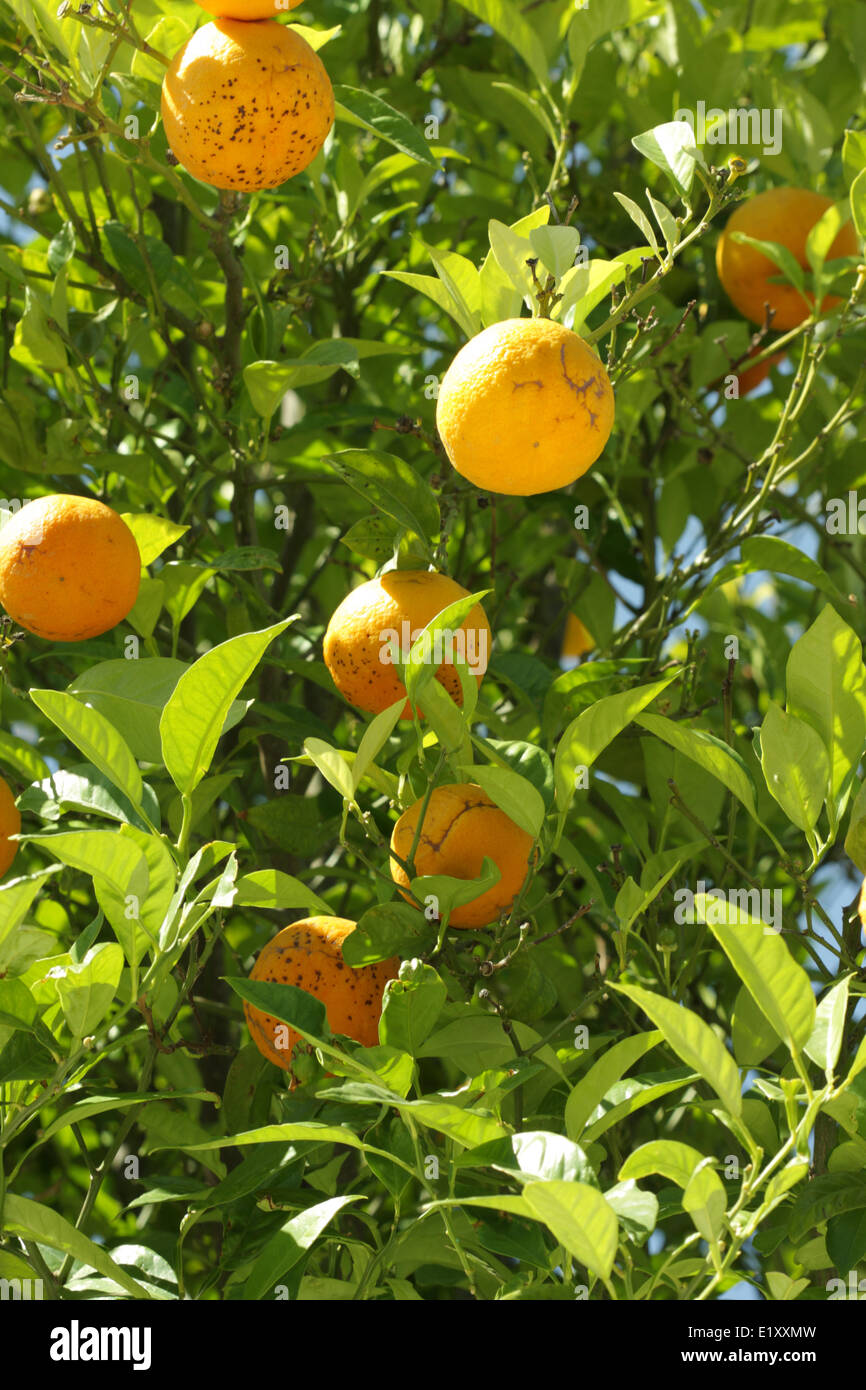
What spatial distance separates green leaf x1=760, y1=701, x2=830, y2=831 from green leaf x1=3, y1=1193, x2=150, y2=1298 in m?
0.66

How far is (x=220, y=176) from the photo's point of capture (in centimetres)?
127

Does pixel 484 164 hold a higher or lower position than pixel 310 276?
higher

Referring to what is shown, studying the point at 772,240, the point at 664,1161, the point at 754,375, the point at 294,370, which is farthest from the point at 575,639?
the point at 664,1161

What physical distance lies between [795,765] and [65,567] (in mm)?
678

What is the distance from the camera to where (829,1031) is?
944 mm

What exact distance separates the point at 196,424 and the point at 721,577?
75 centimetres

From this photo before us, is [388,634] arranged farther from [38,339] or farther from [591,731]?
[38,339]

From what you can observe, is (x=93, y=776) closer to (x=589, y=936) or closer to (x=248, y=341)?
(x=248, y=341)

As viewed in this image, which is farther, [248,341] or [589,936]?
[589,936]

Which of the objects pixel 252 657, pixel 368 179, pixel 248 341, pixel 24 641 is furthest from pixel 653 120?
pixel 252 657

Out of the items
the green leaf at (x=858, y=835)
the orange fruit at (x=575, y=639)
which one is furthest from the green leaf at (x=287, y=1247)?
the orange fruit at (x=575, y=639)

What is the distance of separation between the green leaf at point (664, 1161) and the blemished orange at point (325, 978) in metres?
0.32

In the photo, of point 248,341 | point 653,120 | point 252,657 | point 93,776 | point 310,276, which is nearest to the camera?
point 252,657

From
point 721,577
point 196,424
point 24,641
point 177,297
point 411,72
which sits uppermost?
point 411,72
